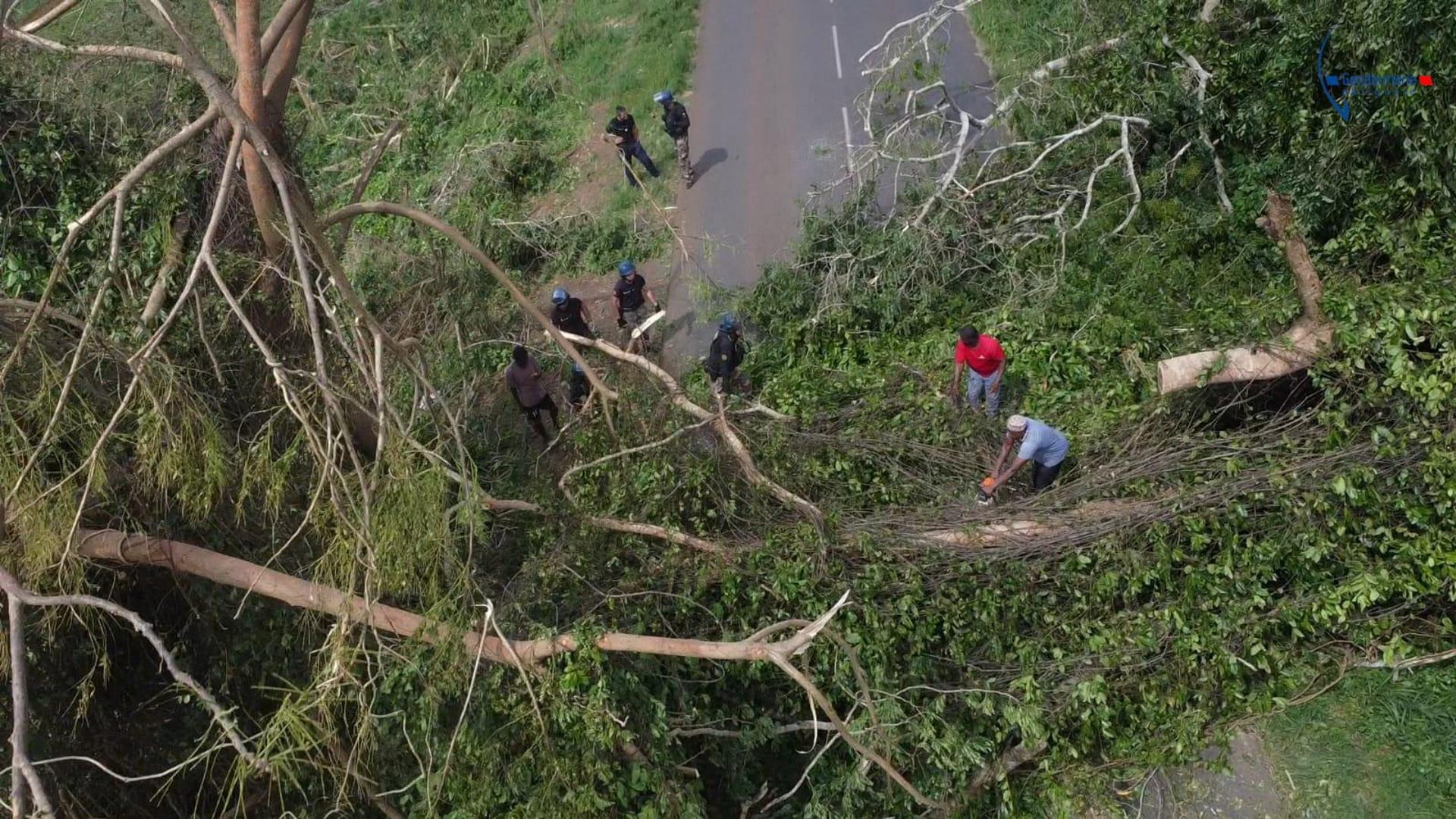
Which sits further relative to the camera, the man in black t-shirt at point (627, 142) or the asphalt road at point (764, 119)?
the man in black t-shirt at point (627, 142)

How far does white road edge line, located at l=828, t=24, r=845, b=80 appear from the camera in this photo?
39.8 feet

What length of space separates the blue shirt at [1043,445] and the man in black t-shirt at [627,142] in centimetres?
606

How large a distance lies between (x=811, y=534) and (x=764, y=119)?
7.23m

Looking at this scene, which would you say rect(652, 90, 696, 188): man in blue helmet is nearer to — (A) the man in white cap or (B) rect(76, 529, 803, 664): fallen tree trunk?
(A) the man in white cap

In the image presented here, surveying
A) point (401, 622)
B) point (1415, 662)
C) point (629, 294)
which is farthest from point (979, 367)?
point (401, 622)

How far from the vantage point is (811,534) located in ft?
19.6

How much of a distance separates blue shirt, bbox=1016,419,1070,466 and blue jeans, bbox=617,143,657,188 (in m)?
6.12

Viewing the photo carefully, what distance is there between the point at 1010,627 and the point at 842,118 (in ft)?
24.2

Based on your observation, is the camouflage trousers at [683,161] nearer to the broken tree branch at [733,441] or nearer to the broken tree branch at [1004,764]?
the broken tree branch at [733,441]

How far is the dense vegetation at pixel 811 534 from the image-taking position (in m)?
4.79

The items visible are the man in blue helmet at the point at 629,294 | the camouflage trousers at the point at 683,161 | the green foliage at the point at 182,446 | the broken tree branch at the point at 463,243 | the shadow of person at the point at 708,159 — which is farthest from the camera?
the shadow of person at the point at 708,159

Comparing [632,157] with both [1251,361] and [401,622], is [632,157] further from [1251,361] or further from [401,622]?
[401,622]

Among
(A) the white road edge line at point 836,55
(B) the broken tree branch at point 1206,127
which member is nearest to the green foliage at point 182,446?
(B) the broken tree branch at point 1206,127

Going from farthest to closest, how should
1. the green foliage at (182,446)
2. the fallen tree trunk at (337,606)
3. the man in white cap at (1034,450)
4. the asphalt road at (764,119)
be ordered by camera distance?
1. the asphalt road at (764,119)
2. the man in white cap at (1034,450)
3. the fallen tree trunk at (337,606)
4. the green foliage at (182,446)
